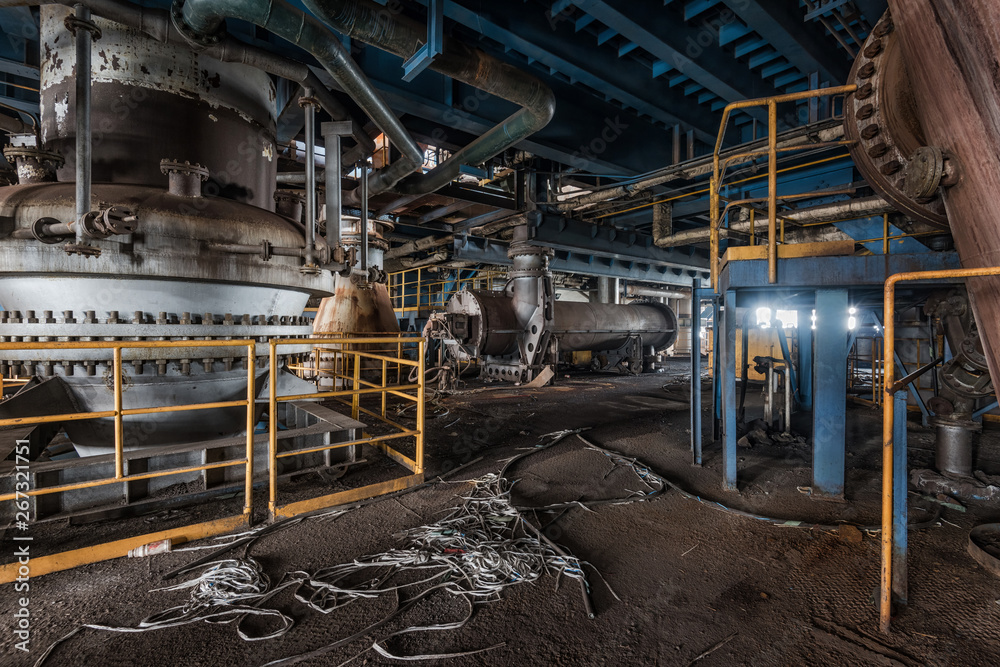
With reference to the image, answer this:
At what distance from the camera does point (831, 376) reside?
12.5 feet

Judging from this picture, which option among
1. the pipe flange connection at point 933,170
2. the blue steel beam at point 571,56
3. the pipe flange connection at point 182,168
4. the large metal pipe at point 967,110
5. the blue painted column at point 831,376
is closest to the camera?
the large metal pipe at point 967,110

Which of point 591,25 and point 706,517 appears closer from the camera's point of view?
point 706,517

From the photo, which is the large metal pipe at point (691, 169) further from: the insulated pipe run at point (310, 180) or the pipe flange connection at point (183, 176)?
the pipe flange connection at point (183, 176)

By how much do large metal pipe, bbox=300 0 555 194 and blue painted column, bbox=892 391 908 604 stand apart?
4169 mm

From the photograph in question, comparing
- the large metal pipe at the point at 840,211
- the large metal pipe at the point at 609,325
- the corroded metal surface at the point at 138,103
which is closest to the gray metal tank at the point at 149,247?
the corroded metal surface at the point at 138,103

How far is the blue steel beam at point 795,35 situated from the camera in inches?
177

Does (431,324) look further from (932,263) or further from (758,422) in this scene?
(932,263)

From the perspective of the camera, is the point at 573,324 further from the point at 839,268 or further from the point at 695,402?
the point at 839,268

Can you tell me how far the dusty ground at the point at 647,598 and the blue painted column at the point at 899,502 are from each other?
0.12 meters

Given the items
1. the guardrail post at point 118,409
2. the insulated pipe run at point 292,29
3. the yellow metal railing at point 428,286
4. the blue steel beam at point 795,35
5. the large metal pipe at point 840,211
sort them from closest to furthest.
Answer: the guardrail post at point 118,409 → the insulated pipe run at point 292,29 → the blue steel beam at point 795,35 → the large metal pipe at point 840,211 → the yellow metal railing at point 428,286

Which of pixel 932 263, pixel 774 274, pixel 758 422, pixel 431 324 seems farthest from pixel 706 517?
pixel 431 324

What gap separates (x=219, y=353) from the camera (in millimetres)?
3863

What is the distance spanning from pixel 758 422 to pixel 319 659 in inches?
245

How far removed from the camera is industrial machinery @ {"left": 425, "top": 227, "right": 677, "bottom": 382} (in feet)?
33.6
